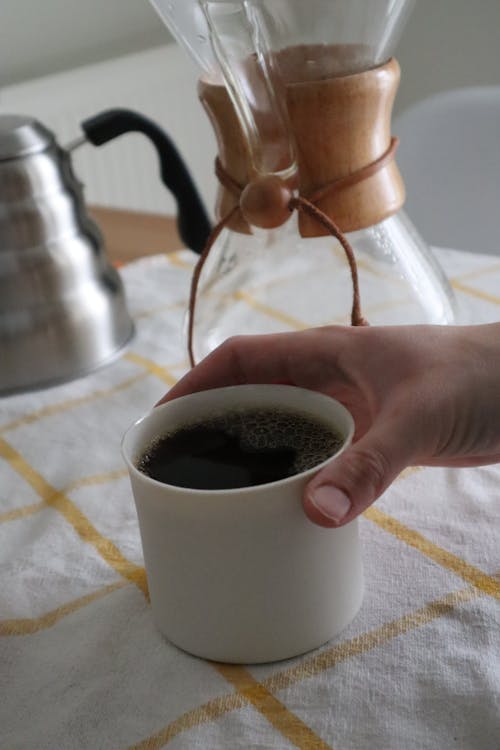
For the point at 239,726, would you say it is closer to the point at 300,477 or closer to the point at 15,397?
the point at 300,477

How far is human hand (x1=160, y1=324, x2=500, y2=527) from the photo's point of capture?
40 cm

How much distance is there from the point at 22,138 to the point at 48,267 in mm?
106

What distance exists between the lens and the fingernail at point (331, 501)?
1.27 ft

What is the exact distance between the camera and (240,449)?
1.49 feet

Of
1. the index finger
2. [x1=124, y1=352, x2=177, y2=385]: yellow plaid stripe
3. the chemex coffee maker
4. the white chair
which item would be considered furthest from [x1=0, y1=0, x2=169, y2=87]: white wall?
the index finger

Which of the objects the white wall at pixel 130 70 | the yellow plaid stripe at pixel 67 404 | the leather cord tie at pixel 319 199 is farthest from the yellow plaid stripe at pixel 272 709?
the white wall at pixel 130 70

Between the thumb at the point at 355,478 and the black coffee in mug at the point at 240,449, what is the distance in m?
0.03

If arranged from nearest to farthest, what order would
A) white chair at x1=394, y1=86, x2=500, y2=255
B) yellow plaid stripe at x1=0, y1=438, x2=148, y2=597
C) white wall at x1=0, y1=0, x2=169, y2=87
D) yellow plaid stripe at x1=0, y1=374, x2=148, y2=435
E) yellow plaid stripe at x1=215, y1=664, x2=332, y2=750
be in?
1. yellow plaid stripe at x1=215, y1=664, x2=332, y2=750
2. yellow plaid stripe at x1=0, y1=438, x2=148, y2=597
3. yellow plaid stripe at x1=0, y1=374, x2=148, y2=435
4. white chair at x1=394, y1=86, x2=500, y2=255
5. white wall at x1=0, y1=0, x2=169, y2=87

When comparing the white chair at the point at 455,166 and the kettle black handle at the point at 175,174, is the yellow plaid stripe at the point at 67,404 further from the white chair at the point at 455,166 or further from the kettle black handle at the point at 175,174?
the white chair at the point at 455,166

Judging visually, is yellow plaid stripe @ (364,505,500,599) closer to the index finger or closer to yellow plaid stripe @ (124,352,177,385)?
the index finger

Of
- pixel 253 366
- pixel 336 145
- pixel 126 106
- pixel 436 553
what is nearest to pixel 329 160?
pixel 336 145

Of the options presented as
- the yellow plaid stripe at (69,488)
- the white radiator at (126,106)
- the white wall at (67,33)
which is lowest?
the white radiator at (126,106)

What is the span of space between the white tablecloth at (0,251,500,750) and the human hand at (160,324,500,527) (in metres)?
0.05

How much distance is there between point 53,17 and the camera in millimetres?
1984
